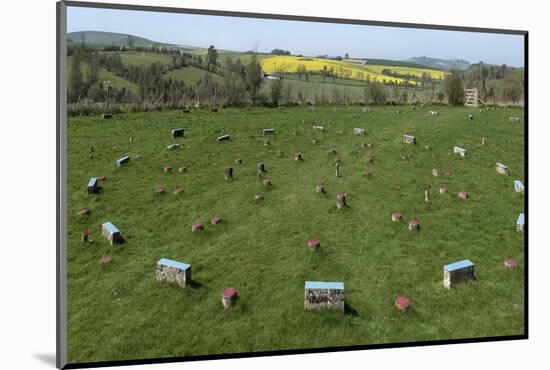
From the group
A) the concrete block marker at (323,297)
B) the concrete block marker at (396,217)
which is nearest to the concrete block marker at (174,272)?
the concrete block marker at (323,297)

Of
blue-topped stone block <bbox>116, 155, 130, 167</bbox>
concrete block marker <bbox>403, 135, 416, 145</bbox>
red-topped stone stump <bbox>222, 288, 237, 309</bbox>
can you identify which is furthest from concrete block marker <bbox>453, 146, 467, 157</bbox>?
blue-topped stone block <bbox>116, 155, 130, 167</bbox>

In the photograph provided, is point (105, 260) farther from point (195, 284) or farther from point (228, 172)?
point (228, 172)

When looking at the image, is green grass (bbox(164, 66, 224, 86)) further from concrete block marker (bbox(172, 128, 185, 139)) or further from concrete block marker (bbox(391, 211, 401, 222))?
concrete block marker (bbox(391, 211, 401, 222))

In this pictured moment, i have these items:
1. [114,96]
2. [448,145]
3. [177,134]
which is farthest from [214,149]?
[448,145]

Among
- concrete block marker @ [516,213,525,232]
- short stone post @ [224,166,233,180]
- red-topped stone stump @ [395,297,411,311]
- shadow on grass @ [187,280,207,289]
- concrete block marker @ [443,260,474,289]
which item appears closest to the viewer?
shadow on grass @ [187,280,207,289]

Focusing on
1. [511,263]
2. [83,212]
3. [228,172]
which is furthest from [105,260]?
[511,263]

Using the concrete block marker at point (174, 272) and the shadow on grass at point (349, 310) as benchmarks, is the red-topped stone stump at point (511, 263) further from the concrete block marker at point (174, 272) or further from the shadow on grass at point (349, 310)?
the concrete block marker at point (174, 272)
